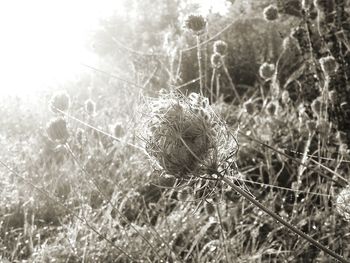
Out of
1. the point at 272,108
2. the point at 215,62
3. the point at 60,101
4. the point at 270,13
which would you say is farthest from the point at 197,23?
the point at 272,108

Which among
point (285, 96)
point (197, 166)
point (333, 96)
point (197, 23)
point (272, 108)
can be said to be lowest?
point (272, 108)

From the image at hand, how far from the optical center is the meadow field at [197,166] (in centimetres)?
108

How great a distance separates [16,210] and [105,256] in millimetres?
899

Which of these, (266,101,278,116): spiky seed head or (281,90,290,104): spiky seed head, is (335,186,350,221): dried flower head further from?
(266,101,278,116): spiky seed head

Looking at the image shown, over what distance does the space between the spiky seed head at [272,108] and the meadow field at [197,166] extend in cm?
1

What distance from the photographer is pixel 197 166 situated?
100 centimetres

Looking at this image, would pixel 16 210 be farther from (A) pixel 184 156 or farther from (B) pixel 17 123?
(B) pixel 17 123

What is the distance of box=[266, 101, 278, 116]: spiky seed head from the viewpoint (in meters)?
3.41

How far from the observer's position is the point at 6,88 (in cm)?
616

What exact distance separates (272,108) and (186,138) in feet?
8.39

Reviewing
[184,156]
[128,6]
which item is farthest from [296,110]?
[128,6]

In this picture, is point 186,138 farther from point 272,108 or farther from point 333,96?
point 272,108

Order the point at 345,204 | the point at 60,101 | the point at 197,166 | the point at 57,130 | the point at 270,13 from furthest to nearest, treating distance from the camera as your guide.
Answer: the point at 270,13 → the point at 60,101 → the point at 57,130 → the point at 345,204 → the point at 197,166

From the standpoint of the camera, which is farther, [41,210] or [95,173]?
[95,173]
